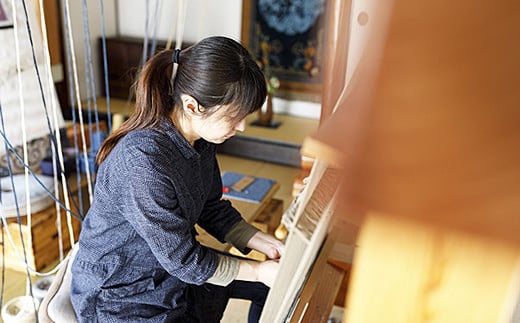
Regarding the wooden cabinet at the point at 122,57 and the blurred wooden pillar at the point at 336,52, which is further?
the wooden cabinet at the point at 122,57

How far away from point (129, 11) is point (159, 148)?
13.3ft

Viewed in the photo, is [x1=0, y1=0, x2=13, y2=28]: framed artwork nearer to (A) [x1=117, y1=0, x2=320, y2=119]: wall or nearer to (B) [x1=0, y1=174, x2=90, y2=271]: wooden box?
(B) [x1=0, y1=174, x2=90, y2=271]: wooden box

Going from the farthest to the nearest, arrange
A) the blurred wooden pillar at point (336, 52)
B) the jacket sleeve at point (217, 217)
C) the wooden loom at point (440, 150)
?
the blurred wooden pillar at point (336, 52) < the jacket sleeve at point (217, 217) < the wooden loom at point (440, 150)

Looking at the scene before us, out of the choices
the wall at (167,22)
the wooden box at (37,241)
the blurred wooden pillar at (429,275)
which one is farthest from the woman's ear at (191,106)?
the wall at (167,22)

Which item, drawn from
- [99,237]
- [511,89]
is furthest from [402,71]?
[99,237]

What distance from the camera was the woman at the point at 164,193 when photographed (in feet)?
3.65

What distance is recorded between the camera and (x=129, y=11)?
482cm

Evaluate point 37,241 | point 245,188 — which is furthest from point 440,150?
point 37,241

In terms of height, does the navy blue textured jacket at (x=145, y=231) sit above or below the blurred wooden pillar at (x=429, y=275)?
below

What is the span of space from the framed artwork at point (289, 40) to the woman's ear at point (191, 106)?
10.6 feet

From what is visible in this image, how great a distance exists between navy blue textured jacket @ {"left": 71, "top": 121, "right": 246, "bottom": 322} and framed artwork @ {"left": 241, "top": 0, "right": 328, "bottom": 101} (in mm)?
3163

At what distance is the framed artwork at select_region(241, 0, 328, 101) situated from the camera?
167 inches

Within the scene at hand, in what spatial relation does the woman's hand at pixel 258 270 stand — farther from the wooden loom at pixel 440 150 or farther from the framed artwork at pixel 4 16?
the framed artwork at pixel 4 16

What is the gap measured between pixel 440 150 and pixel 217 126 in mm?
860
